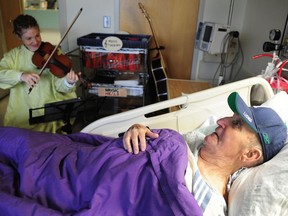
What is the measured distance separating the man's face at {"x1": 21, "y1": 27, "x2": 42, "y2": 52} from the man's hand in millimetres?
1063

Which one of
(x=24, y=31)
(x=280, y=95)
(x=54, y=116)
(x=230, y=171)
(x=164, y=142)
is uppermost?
(x=24, y=31)

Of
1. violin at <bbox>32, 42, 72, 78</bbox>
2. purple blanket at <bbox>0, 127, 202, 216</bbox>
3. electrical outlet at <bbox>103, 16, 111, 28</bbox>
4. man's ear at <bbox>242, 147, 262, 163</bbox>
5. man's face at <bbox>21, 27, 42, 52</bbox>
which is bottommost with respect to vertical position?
purple blanket at <bbox>0, 127, 202, 216</bbox>

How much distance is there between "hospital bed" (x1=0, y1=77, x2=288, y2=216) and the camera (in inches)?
28.6

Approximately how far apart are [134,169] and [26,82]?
109 cm

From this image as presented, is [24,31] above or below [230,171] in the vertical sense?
above

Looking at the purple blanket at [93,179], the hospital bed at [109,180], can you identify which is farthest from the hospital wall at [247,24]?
the purple blanket at [93,179]

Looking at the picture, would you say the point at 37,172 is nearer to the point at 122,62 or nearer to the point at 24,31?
the point at 24,31

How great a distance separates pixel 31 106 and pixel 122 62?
31.9 inches

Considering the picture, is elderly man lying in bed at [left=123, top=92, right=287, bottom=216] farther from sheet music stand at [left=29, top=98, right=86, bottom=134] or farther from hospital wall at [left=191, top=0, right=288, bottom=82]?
hospital wall at [left=191, top=0, right=288, bottom=82]

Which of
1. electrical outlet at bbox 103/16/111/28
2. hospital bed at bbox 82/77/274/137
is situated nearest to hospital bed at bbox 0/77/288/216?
hospital bed at bbox 82/77/274/137

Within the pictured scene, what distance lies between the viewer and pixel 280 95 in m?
1.11

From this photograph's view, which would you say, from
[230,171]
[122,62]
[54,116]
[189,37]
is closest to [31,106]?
[54,116]

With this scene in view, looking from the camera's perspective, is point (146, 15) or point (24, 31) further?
point (146, 15)

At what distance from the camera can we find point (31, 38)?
162 cm
